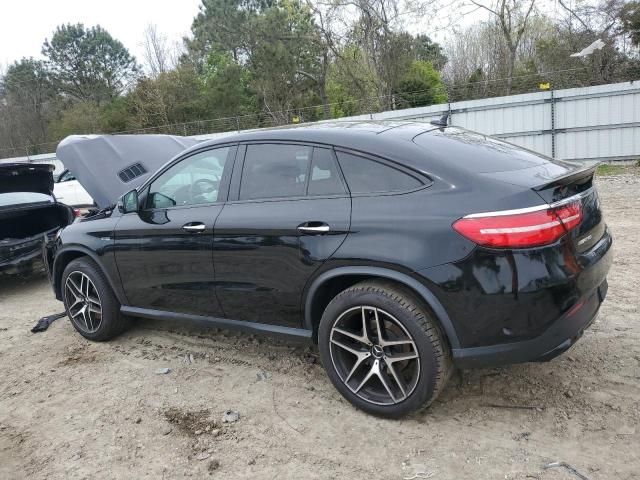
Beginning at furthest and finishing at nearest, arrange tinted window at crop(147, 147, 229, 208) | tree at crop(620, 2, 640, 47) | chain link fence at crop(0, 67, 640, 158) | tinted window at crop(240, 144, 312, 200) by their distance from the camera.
Answer: chain link fence at crop(0, 67, 640, 158) → tree at crop(620, 2, 640, 47) → tinted window at crop(147, 147, 229, 208) → tinted window at crop(240, 144, 312, 200)

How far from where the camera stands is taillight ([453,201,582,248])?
2502 mm

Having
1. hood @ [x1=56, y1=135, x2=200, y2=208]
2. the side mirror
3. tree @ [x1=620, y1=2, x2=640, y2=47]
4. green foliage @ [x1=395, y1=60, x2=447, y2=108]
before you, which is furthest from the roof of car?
green foliage @ [x1=395, y1=60, x2=447, y2=108]

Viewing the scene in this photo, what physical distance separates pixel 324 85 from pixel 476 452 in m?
27.5

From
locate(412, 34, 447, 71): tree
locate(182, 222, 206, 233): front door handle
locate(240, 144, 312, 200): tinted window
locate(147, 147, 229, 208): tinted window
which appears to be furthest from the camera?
locate(412, 34, 447, 71): tree

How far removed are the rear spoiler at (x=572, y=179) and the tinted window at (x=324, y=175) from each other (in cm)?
110

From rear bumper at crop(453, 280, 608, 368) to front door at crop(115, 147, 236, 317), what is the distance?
70.0 inches

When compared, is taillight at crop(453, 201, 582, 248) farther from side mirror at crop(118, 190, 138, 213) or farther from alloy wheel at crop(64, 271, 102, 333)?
alloy wheel at crop(64, 271, 102, 333)

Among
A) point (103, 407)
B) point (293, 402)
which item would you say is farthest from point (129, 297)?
point (293, 402)

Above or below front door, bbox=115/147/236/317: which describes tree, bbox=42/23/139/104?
above

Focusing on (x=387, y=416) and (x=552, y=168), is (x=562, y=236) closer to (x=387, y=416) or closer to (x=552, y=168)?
(x=552, y=168)

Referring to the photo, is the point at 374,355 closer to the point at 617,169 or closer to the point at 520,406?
the point at 520,406

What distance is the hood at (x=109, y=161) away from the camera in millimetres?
5512

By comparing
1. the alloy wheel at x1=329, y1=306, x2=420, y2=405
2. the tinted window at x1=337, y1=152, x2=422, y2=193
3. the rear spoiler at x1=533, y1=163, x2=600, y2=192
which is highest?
the tinted window at x1=337, y1=152, x2=422, y2=193

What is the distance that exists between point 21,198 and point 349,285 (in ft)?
18.6
